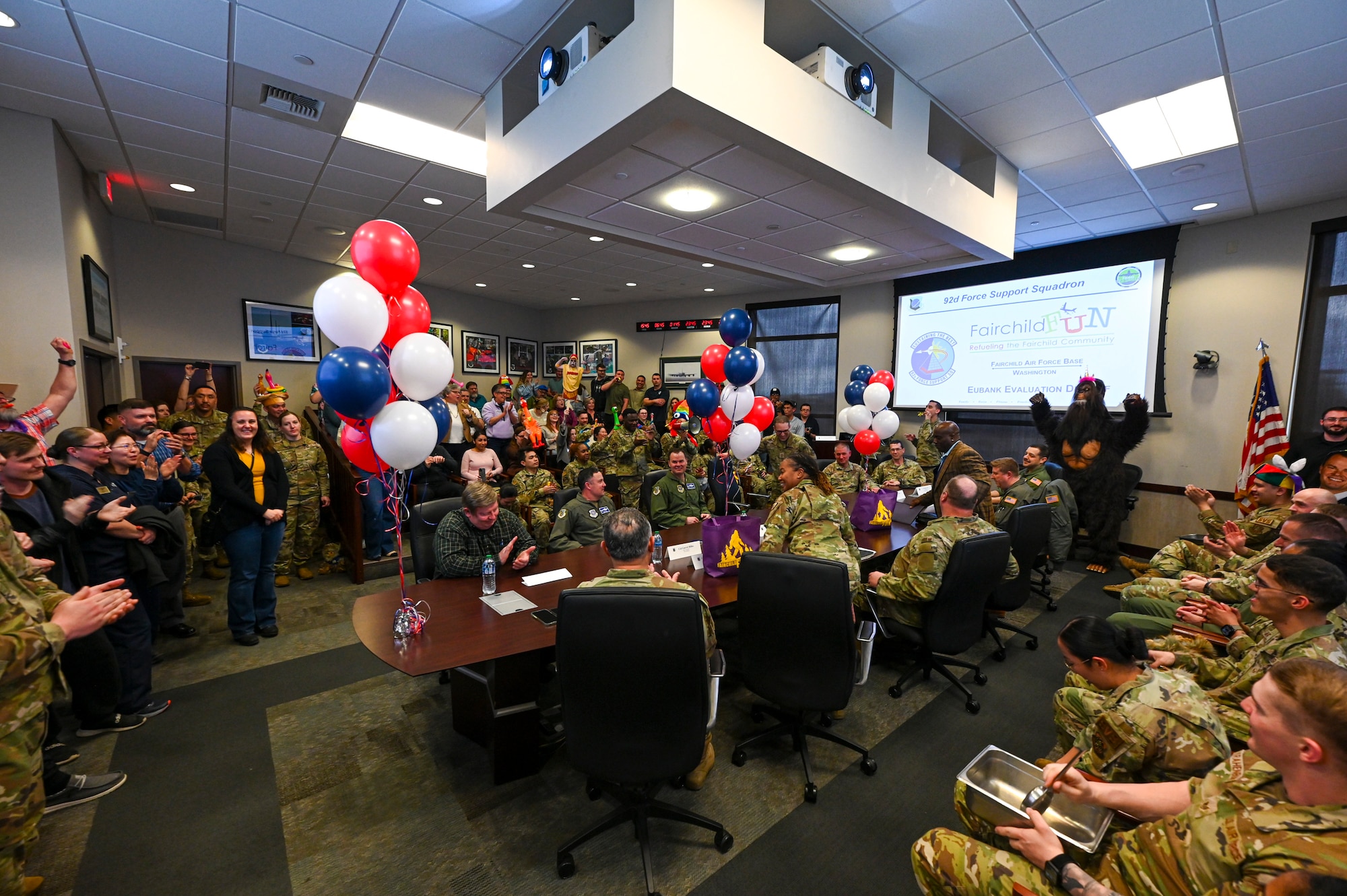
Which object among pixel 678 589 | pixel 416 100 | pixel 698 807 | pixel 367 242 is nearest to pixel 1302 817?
pixel 678 589

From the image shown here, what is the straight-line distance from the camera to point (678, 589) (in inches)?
64.9

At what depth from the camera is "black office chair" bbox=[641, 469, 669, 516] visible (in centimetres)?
458

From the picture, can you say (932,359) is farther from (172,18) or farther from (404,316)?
(172,18)

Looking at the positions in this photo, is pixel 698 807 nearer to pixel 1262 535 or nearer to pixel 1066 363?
pixel 1262 535

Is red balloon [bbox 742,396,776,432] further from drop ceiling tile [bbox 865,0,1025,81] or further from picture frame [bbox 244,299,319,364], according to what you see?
picture frame [bbox 244,299,319,364]

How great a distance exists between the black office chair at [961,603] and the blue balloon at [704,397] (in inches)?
67.6

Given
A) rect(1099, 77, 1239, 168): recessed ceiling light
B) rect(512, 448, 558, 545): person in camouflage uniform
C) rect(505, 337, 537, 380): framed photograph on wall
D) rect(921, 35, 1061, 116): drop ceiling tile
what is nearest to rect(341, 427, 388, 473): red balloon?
rect(512, 448, 558, 545): person in camouflage uniform

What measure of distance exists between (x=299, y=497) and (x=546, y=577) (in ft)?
10.8

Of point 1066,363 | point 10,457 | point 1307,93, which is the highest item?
point 1307,93

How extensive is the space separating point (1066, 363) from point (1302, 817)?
238 inches

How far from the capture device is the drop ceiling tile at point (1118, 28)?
2348 mm

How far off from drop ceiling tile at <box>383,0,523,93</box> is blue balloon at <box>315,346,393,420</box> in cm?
179

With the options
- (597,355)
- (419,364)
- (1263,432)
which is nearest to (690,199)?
(419,364)

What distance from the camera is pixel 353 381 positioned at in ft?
6.56
